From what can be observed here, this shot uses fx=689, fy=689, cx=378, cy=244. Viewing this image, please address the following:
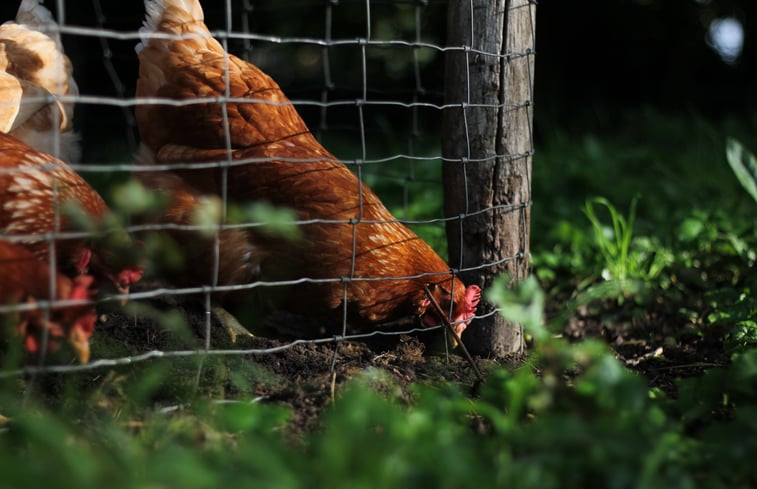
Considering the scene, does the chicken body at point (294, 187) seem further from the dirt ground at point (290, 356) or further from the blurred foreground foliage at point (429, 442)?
the blurred foreground foliage at point (429, 442)

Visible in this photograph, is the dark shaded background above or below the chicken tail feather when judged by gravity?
above

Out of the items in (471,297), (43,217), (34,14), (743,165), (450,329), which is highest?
(34,14)

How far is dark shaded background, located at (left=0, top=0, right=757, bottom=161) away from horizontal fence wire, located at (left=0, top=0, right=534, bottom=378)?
67mm

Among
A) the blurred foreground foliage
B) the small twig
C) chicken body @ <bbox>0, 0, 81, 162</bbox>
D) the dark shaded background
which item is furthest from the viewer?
the dark shaded background

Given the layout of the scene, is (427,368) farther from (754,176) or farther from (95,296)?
(754,176)

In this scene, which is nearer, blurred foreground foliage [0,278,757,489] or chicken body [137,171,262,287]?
blurred foreground foliage [0,278,757,489]

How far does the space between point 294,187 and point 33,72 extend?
57.2 inches

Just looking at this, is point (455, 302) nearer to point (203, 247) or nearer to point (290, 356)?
point (290, 356)

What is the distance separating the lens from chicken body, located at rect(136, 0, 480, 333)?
271 cm

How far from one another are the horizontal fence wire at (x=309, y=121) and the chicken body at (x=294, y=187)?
7 cm

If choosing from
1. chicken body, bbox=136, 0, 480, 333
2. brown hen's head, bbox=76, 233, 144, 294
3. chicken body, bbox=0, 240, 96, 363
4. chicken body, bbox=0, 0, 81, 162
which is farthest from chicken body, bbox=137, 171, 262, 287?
chicken body, bbox=0, 240, 96, 363

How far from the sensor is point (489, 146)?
273cm

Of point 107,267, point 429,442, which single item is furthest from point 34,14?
point 429,442

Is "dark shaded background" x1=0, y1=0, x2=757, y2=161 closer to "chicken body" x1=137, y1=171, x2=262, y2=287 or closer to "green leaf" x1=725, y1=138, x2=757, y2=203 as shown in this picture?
"green leaf" x1=725, y1=138, x2=757, y2=203
